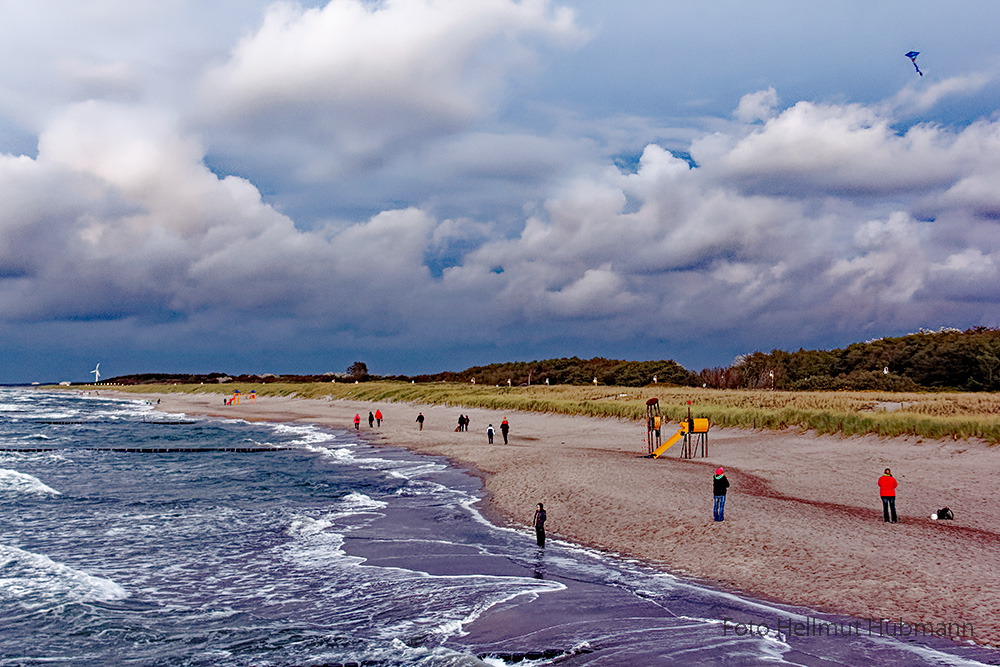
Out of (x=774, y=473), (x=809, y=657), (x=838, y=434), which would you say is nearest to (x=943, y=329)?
(x=838, y=434)

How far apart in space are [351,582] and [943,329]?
4108 inches

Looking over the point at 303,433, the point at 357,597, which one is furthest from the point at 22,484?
the point at 303,433

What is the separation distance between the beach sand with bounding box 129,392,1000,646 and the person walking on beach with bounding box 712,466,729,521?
29 centimetres

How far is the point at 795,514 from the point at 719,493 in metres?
3.09

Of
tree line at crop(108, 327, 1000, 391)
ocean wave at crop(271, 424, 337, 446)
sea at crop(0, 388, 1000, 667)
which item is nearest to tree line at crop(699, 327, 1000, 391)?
tree line at crop(108, 327, 1000, 391)

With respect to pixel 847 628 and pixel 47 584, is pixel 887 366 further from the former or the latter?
pixel 47 584

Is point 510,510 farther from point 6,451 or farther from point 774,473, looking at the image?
point 6,451

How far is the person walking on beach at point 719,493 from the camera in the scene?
1784cm

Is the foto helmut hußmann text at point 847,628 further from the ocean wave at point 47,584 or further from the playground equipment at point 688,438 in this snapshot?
the playground equipment at point 688,438

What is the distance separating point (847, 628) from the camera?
37.5ft

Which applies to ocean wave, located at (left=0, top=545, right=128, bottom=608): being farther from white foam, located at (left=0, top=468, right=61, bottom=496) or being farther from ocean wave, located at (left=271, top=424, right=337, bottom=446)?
ocean wave, located at (left=271, top=424, right=337, bottom=446)

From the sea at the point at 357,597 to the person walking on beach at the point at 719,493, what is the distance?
3.92 meters

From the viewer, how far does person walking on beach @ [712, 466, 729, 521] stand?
58.5ft

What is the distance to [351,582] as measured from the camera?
14828mm
